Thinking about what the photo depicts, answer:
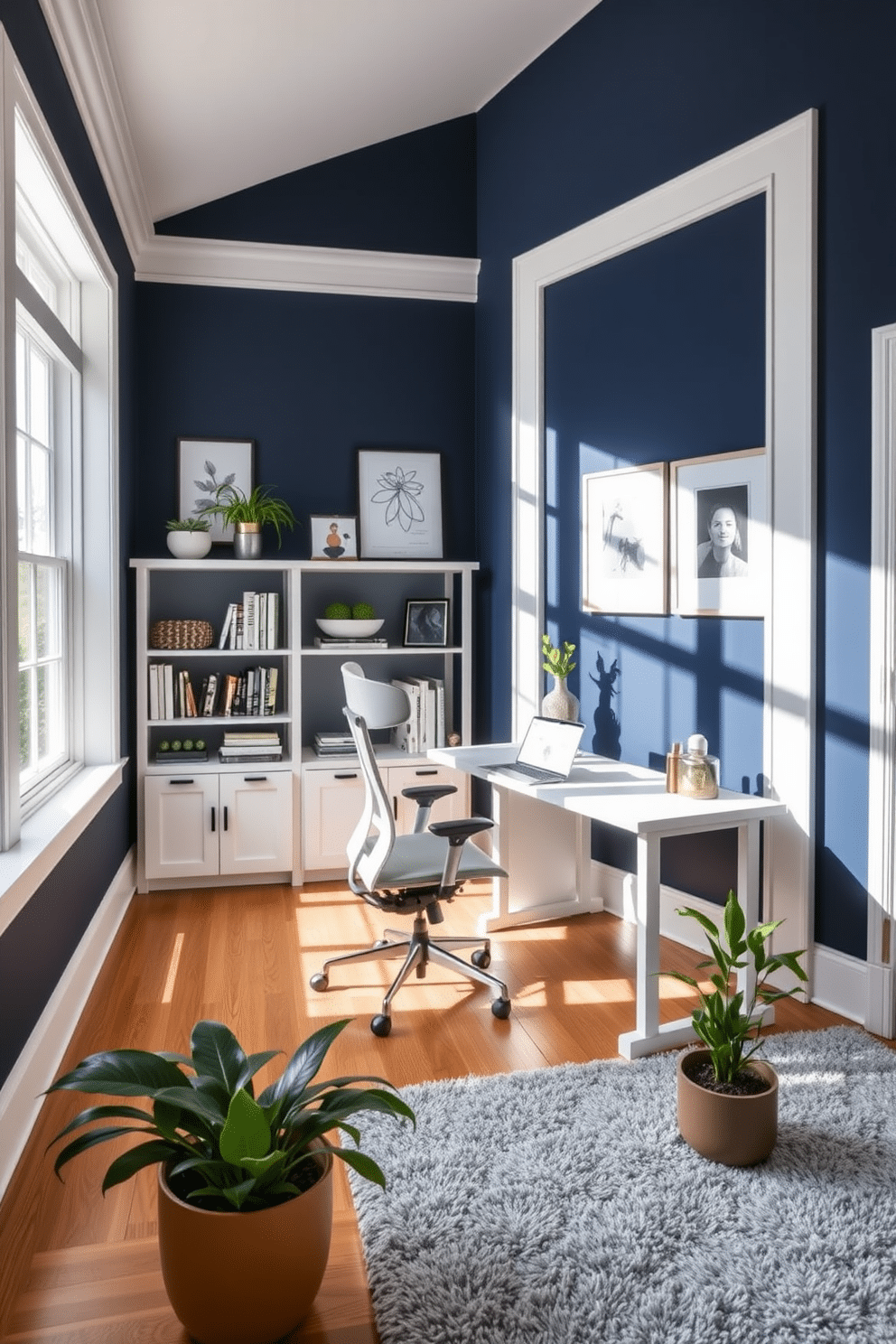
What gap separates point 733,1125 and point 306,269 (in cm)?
421

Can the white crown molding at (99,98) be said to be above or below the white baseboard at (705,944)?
above

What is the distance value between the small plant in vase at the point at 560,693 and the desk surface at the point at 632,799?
0.69ft

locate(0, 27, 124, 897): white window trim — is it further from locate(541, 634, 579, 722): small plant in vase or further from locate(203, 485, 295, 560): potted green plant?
locate(541, 634, 579, 722): small plant in vase

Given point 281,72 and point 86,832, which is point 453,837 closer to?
point 86,832

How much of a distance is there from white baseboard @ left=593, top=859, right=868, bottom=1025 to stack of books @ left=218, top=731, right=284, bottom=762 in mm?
1537

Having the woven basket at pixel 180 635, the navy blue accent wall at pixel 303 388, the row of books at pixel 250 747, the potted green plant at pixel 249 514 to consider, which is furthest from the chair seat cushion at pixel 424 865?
the navy blue accent wall at pixel 303 388

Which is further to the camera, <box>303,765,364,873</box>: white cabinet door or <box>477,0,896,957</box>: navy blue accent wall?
<box>303,765,364,873</box>: white cabinet door

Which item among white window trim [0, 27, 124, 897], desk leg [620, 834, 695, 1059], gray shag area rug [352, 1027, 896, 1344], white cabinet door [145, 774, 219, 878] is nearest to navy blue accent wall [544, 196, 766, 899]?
desk leg [620, 834, 695, 1059]

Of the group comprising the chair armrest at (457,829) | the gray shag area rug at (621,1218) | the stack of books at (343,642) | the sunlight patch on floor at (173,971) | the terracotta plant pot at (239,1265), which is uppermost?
the stack of books at (343,642)

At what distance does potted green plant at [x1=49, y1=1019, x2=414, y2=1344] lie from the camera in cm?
152

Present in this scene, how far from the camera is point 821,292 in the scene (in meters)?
3.12

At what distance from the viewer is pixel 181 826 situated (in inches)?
177

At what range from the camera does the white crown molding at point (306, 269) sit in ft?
15.6

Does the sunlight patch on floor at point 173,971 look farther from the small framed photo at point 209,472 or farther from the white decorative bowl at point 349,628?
the small framed photo at point 209,472
